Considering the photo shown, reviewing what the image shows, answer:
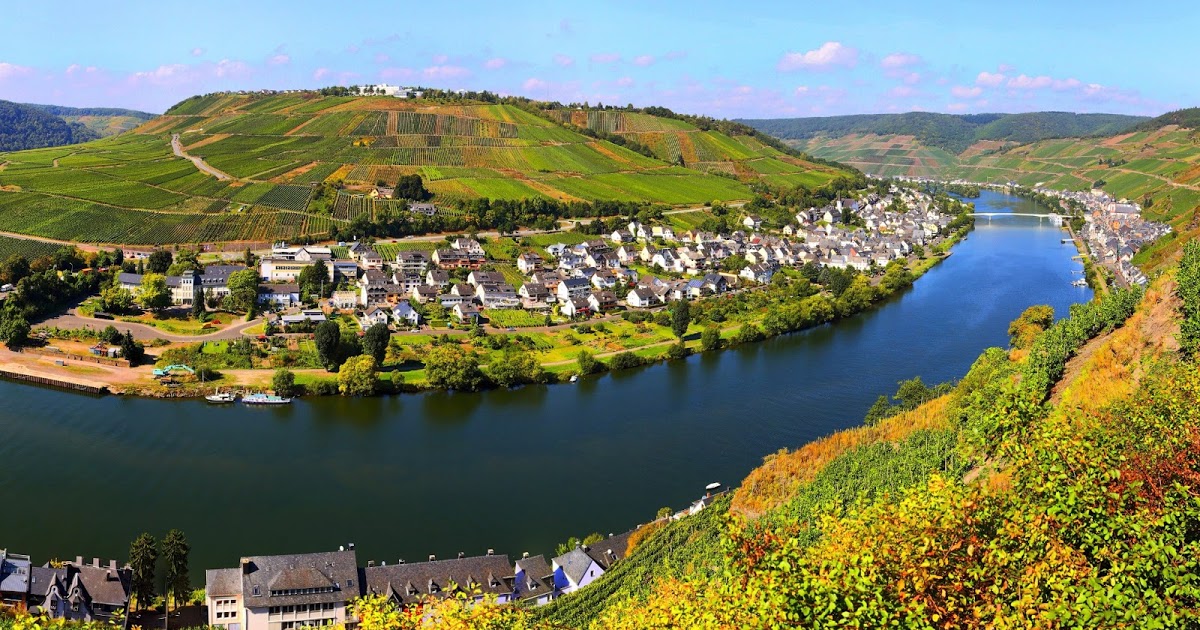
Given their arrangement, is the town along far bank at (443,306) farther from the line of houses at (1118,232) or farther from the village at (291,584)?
the village at (291,584)

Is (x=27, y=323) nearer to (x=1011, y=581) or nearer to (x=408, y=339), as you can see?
(x=408, y=339)

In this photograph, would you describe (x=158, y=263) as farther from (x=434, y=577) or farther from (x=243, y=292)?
(x=434, y=577)

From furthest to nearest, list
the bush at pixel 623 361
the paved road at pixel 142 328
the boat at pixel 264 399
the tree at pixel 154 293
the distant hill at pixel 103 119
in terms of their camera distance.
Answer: the distant hill at pixel 103 119
the tree at pixel 154 293
the paved road at pixel 142 328
the bush at pixel 623 361
the boat at pixel 264 399

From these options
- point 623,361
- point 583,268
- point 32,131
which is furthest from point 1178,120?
point 32,131

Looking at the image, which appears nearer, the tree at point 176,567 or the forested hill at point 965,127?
the tree at point 176,567

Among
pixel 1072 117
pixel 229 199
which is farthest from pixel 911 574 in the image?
pixel 1072 117

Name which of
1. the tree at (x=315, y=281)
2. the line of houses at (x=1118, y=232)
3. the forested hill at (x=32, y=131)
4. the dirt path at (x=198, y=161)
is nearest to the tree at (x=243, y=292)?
the tree at (x=315, y=281)

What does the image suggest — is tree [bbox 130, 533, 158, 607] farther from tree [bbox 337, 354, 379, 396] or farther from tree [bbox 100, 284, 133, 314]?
tree [bbox 100, 284, 133, 314]
